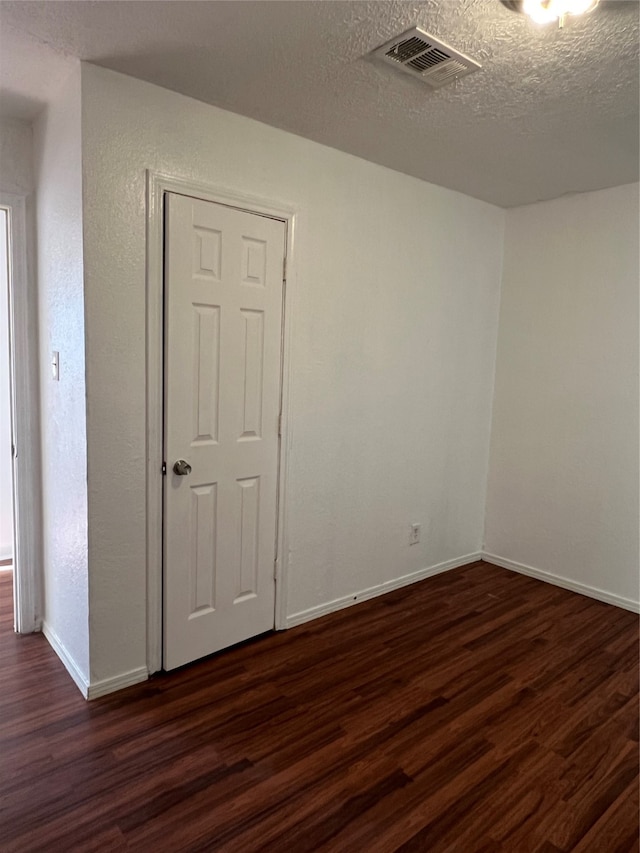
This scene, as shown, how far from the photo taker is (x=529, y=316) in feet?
12.2

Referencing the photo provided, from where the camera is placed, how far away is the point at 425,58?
1.91 m

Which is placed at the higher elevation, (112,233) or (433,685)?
(112,233)

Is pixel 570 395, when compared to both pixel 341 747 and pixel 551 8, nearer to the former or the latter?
pixel 551 8

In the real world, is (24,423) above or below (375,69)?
below

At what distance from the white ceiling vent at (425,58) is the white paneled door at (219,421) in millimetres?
884

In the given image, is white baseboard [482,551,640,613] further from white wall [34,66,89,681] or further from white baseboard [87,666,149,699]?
white wall [34,66,89,681]

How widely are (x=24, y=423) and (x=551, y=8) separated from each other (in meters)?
2.69

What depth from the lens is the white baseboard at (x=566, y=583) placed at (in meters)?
3.33

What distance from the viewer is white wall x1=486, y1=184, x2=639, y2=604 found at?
3289mm

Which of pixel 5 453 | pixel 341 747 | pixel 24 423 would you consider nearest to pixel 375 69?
pixel 24 423

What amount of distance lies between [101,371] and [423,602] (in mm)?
2260

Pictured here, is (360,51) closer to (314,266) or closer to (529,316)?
(314,266)

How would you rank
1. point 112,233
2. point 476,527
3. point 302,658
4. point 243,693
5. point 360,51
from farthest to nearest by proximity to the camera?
point 476,527 → point 302,658 → point 243,693 → point 112,233 → point 360,51

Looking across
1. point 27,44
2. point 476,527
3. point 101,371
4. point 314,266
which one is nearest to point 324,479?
point 314,266
